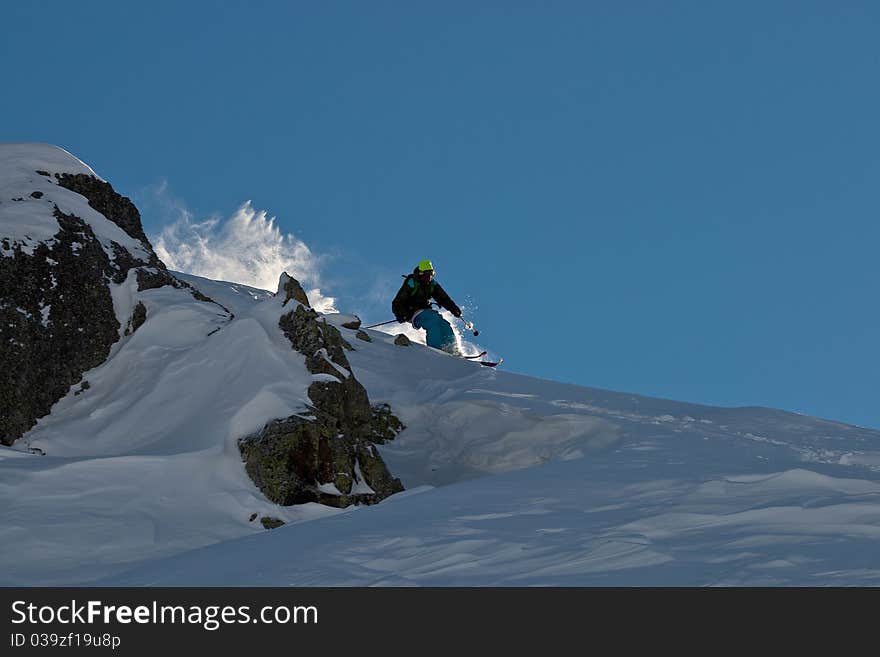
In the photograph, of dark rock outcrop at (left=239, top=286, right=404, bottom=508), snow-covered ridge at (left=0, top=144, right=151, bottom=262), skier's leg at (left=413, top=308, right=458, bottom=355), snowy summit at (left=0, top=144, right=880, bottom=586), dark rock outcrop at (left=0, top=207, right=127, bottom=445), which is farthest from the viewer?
skier's leg at (left=413, top=308, right=458, bottom=355)

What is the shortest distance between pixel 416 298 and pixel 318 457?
28.4 feet

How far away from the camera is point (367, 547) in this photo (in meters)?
5.15

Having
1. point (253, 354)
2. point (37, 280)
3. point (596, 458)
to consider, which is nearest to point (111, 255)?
point (37, 280)

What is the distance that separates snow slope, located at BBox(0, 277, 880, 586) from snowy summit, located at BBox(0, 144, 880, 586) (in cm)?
3

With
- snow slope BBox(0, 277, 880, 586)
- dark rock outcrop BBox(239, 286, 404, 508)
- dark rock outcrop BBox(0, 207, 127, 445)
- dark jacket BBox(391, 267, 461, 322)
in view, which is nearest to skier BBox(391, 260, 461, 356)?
dark jacket BBox(391, 267, 461, 322)

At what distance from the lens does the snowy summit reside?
4730mm

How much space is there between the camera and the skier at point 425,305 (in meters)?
16.6

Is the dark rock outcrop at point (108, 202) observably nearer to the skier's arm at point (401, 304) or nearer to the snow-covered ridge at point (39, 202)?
the snow-covered ridge at point (39, 202)

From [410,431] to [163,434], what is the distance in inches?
→ 142

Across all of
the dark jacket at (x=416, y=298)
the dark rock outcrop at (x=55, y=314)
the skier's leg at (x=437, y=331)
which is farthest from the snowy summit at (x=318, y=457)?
the dark jacket at (x=416, y=298)

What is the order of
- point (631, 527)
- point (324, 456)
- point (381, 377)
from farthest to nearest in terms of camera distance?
point (381, 377) < point (324, 456) < point (631, 527)

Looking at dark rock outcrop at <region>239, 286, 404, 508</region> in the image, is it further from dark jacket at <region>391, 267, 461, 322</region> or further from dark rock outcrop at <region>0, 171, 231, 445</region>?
dark jacket at <region>391, 267, 461, 322</region>
